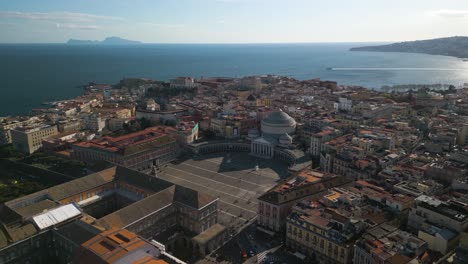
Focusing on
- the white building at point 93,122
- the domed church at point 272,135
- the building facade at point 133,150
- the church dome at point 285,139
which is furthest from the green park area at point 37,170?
the church dome at point 285,139

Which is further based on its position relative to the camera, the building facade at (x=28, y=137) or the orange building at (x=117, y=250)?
the building facade at (x=28, y=137)

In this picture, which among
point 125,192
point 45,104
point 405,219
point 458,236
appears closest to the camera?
point 458,236

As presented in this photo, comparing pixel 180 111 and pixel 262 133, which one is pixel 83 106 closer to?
pixel 180 111

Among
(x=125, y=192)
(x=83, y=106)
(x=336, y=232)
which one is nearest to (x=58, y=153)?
(x=125, y=192)

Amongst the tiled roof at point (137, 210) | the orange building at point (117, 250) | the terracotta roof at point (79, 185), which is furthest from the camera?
the terracotta roof at point (79, 185)

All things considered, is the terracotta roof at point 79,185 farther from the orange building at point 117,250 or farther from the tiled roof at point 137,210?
the orange building at point 117,250

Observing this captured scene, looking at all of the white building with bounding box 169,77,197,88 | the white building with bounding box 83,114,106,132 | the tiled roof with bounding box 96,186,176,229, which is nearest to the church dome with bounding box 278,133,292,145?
the tiled roof with bounding box 96,186,176,229

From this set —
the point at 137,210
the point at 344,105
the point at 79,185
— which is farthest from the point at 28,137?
the point at 344,105

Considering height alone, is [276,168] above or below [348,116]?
below
